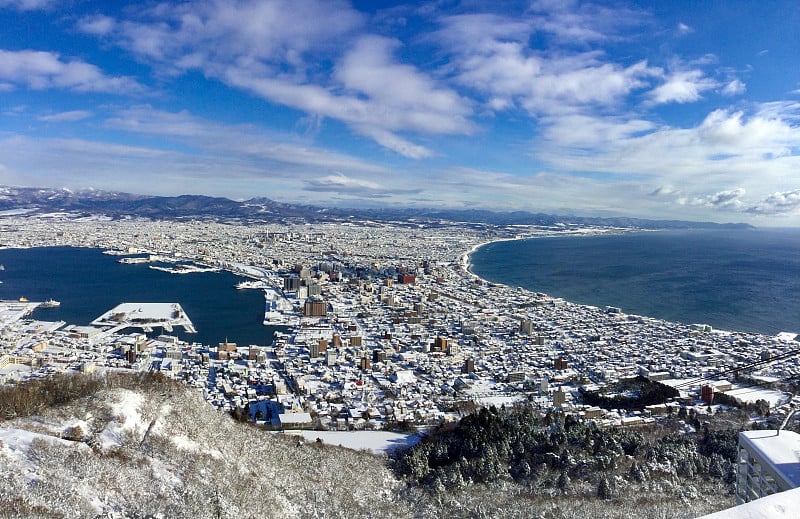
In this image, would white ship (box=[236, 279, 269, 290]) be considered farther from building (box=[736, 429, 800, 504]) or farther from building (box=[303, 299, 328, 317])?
building (box=[736, 429, 800, 504])

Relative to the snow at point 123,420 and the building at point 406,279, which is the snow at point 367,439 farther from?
the building at point 406,279

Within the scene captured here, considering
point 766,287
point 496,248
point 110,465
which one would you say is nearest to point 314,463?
point 110,465

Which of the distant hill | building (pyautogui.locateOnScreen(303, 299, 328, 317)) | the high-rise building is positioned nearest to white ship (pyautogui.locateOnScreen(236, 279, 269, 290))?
building (pyautogui.locateOnScreen(303, 299, 328, 317))

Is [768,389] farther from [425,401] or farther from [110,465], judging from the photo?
[110,465]

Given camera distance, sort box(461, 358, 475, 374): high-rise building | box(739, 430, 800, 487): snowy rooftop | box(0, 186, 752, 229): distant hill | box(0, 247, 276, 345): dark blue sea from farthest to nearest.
Answer: 1. box(0, 186, 752, 229): distant hill
2. box(0, 247, 276, 345): dark blue sea
3. box(461, 358, 475, 374): high-rise building
4. box(739, 430, 800, 487): snowy rooftop

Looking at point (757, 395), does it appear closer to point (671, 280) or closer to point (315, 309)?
point (315, 309)

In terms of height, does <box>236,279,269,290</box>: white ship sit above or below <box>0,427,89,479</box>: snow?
below
